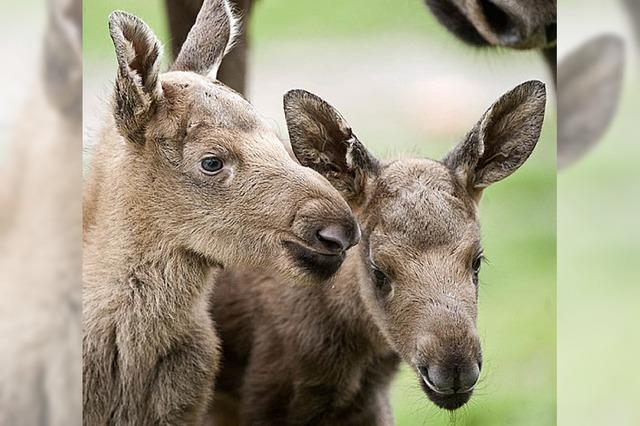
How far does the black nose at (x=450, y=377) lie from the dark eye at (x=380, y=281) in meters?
0.17

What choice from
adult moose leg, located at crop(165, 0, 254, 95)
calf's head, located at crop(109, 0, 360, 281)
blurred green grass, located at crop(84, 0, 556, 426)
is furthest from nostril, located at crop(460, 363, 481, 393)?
adult moose leg, located at crop(165, 0, 254, 95)

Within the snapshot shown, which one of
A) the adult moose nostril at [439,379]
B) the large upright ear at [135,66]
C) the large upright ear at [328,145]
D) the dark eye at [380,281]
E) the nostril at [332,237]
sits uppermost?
the large upright ear at [135,66]

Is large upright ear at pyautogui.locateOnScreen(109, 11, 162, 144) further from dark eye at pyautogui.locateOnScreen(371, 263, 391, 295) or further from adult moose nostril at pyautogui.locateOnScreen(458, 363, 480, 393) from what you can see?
adult moose nostril at pyautogui.locateOnScreen(458, 363, 480, 393)

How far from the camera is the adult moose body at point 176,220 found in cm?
210

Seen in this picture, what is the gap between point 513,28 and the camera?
8.25 feet

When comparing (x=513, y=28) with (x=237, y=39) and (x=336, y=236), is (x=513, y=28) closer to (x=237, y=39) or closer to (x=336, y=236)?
(x=237, y=39)

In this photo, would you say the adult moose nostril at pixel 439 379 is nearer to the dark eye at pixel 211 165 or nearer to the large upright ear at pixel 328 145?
the large upright ear at pixel 328 145

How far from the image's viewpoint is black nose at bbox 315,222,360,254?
2059mm

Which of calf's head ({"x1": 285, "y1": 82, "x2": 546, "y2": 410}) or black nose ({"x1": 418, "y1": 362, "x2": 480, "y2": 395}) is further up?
calf's head ({"x1": 285, "y1": 82, "x2": 546, "y2": 410})
